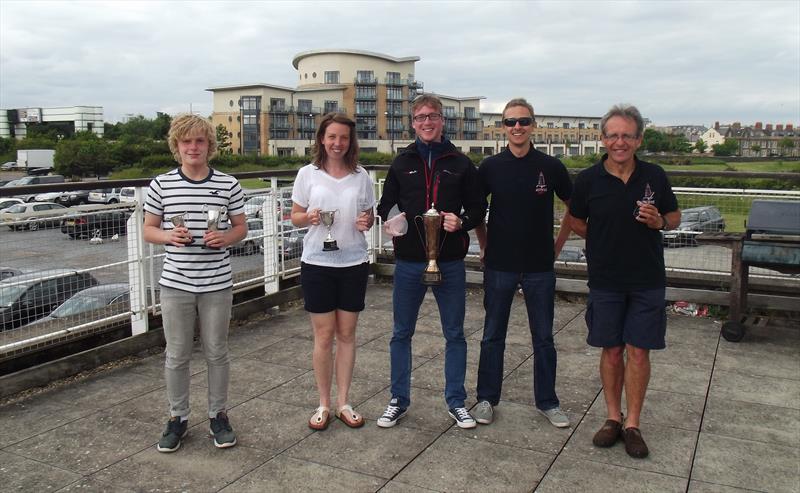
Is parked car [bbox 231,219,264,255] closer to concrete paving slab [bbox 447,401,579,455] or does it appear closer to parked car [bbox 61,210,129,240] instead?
parked car [bbox 61,210,129,240]

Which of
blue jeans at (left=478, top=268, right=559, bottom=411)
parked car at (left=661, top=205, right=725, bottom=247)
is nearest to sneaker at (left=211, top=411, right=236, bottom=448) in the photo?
blue jeans at (left=478, top=268, right=559, bottom=411)

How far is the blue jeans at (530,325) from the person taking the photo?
12.9 ft

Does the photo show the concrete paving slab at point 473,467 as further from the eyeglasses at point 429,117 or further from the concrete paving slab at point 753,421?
the eyeglasses at point 429,117

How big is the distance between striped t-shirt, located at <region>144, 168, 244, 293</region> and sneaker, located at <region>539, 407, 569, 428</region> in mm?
2065

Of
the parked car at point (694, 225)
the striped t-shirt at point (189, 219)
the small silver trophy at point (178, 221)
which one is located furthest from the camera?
the parked car at point (694, 225)

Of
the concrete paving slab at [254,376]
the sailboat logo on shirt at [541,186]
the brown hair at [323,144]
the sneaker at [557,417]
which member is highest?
the brown hair at [323,144]

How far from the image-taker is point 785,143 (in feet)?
555

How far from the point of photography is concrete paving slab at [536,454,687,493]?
10.5ft

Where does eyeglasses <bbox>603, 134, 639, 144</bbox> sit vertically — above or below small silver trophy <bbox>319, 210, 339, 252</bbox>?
above

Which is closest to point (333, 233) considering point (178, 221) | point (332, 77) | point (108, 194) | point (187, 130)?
point (178, 221)

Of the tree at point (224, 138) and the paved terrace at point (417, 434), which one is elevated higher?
the tree at point (224, 138)

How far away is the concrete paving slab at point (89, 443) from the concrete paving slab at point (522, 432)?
5.82 ft

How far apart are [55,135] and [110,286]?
123016mm

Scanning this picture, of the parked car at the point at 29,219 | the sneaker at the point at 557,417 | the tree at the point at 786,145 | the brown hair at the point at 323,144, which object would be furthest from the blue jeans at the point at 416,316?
the tree at the point at 786,145
